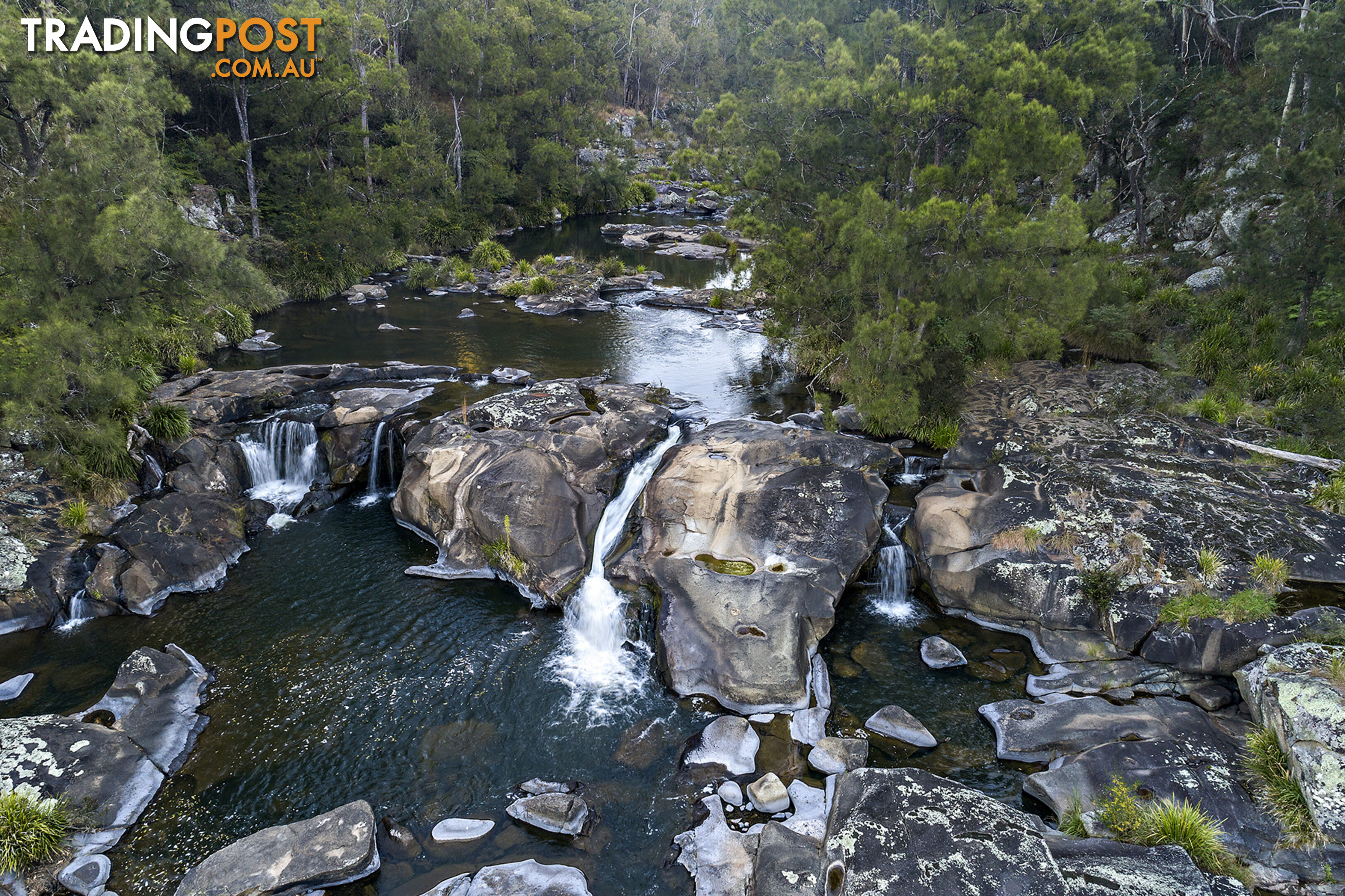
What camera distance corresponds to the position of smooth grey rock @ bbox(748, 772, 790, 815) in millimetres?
10367

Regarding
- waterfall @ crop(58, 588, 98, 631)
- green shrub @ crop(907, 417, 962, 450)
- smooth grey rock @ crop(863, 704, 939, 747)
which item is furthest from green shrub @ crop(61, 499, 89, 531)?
green shrub @ crop(907, 417, 962, 450)

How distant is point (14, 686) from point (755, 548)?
13856 millimetres

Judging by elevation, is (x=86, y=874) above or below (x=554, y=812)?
below

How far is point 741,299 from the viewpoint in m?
→ 35.5

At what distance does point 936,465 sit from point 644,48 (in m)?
88.6

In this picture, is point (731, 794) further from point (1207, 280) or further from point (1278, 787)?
point (1207, 280)

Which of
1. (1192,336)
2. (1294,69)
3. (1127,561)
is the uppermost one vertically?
(1294,69)

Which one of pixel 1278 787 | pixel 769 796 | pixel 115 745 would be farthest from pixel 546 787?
pixel 1278 787

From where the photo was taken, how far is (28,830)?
9.20 meters

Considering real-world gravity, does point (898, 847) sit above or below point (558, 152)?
below

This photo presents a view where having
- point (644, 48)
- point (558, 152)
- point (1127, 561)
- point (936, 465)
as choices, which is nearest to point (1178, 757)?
point (1127, 561)

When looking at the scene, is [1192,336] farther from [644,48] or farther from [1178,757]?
[644,48]
